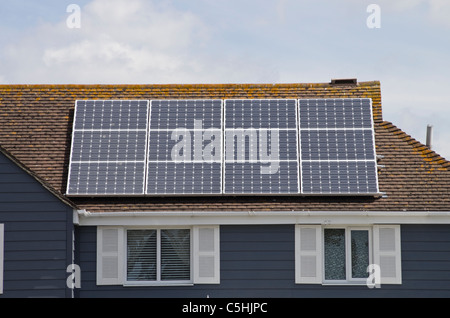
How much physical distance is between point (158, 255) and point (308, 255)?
136 inches

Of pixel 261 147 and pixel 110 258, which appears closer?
pixel 110 258

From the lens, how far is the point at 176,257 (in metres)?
19.6

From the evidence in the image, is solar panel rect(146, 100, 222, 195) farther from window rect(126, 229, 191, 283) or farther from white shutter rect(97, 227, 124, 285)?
white shutter rect(97, 227, 124, 285)

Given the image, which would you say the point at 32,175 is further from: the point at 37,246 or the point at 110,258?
the point at 110,258

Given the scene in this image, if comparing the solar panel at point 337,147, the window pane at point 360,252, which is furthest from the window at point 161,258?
the window pane at point 360,252

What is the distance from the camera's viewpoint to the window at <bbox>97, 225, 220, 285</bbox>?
19.3 m

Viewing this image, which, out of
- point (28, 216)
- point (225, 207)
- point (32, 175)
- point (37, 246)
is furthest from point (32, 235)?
point (225, 207)

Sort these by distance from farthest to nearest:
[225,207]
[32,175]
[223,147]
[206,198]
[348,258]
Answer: [223,147]
[206,198]
[225,207]
[348,258]
[32,175]

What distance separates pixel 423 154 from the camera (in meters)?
21.3

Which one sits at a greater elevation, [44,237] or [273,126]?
[273,126]
